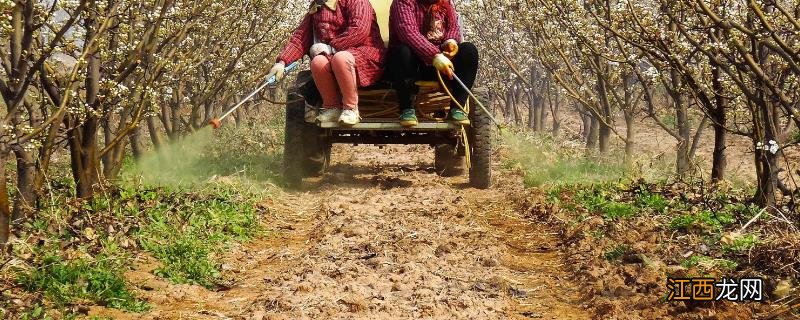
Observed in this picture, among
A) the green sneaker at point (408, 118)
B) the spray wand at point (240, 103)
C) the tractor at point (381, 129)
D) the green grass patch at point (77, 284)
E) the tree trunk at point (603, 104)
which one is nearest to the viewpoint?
the green grass patch at point (77, 284)

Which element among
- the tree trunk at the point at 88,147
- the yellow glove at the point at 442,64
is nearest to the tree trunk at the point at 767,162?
the yellow glove at the point at 442,64

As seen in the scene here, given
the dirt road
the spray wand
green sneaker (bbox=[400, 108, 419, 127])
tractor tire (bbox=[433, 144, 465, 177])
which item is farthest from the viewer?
tractor tire (bbox=[433, 144, 465, 177])

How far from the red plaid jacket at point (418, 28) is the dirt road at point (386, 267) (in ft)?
4.80

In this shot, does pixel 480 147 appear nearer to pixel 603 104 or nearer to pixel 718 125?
pixel 718 125

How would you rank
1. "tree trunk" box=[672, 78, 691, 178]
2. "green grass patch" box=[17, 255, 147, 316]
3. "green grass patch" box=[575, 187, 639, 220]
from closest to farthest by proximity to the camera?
"green grass patch" box=[17, 255, 147, 316], "green grass patch" box=[575, 187, 639, 220], "tree trunk" box=[672, 78, 691, 178]

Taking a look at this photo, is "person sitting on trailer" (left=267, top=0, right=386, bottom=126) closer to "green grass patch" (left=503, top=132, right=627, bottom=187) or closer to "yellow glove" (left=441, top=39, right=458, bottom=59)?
"yellow glove" (left=441, top=39, right=458, bottom=59)

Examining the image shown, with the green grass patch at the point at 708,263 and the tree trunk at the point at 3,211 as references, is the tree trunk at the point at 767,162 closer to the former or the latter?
the green grass patch at the point at 708,263

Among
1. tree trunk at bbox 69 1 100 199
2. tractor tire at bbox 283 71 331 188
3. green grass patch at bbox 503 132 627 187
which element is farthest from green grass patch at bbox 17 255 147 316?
green grass patch at bbox 503 132 627 187

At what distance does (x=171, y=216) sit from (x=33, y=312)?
237 centimetres

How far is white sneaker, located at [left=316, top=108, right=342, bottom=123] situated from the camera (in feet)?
29.0

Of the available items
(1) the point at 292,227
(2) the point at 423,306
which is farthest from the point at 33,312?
(1) the point at 292,227

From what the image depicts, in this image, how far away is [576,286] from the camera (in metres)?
5.21

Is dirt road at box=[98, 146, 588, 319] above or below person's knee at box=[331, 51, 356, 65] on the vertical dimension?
below

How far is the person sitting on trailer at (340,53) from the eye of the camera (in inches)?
341
